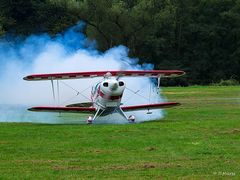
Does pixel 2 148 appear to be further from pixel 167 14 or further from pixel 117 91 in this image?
pixel 167 14

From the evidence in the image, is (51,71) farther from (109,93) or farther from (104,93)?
(109,93)

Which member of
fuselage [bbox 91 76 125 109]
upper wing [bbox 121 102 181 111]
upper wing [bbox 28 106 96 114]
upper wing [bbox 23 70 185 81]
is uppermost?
upper wing [bbox 23 70 185 81]

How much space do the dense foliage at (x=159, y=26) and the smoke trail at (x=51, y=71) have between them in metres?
35.0

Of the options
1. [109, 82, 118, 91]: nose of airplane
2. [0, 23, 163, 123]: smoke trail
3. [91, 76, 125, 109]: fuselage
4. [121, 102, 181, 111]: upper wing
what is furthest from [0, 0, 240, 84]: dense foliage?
[109, 82, 118, 91]: nose of airplane

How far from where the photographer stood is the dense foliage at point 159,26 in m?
82.6

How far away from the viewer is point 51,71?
36281mm

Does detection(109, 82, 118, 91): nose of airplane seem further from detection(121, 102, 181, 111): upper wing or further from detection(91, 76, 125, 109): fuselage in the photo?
detection(121, 102, 181, 111): upper wing

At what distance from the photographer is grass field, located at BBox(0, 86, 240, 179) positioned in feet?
40.5

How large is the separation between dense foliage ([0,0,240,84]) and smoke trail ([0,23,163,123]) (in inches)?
1378

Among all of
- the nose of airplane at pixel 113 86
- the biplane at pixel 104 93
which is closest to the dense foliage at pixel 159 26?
the biplane at pixel 104 93

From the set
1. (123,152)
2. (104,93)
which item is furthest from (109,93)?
(123,152)

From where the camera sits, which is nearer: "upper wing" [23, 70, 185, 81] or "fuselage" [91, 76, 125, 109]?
"fuselage" [91, 76, 125, 109]

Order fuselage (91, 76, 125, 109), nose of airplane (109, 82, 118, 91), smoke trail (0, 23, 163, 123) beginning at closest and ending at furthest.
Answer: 1. nose of airplane (109, 82, 118, 91)
2. fuselage (91, 76, 125, 109)
3. smoke trail (0, 23, 163, 123)

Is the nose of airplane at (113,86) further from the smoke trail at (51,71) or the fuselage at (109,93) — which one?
the smoke trail at (51,71)
